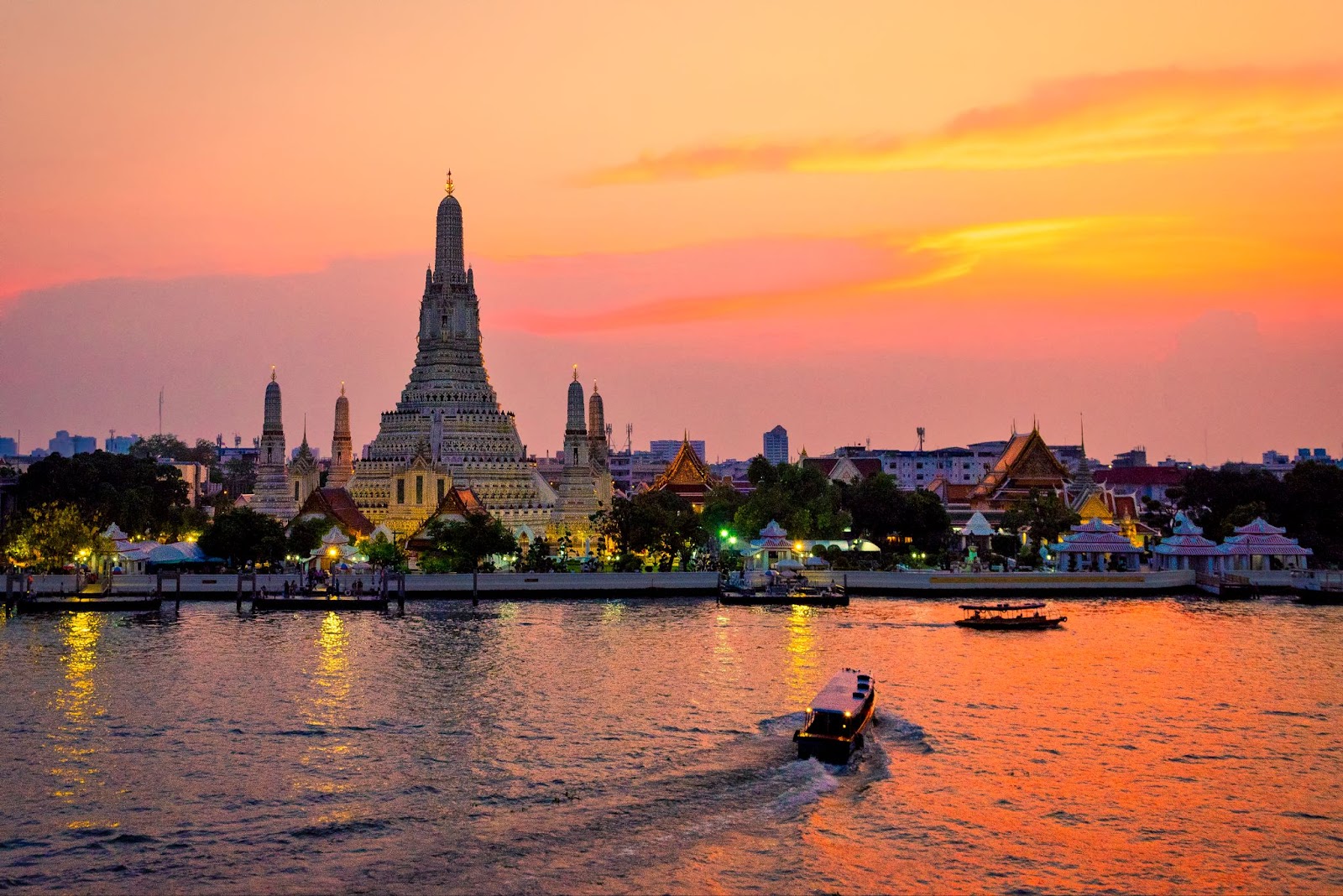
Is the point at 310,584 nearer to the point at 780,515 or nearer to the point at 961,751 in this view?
the point at 780,515

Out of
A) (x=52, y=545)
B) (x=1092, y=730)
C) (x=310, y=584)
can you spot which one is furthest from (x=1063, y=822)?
(x=52, y=545)

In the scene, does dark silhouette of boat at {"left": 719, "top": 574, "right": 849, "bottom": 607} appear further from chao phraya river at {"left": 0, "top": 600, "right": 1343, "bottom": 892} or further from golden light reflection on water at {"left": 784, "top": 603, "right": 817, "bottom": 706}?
chao phraya river at {"left": 0, "top": 600, "right": 1343, "bottom": 892}

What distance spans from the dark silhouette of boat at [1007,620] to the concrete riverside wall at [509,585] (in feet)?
52.1

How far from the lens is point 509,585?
70.9m

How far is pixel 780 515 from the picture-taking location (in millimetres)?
82188

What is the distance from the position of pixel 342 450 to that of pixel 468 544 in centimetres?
3314

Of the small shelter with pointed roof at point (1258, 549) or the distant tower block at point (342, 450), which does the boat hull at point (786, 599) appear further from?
the distant tower block at point (342, 450)

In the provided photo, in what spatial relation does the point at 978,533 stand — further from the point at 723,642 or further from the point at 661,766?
the point at 661,766

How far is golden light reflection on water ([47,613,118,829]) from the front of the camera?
30016 mm

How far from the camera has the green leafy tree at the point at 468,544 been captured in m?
73.6

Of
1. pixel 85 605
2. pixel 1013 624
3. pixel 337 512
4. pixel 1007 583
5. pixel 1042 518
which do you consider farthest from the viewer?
pixel 1042 518

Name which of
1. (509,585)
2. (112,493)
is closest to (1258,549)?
(509,585)

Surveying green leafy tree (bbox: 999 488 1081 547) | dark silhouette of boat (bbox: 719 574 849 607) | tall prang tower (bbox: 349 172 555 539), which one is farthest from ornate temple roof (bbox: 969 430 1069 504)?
dark silhouette of boat (bbox: 719 574 849 607)

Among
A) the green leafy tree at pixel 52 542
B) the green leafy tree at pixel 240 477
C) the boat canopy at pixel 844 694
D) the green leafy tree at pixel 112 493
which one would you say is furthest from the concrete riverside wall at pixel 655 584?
the green leafy tree at pixel 240 477
